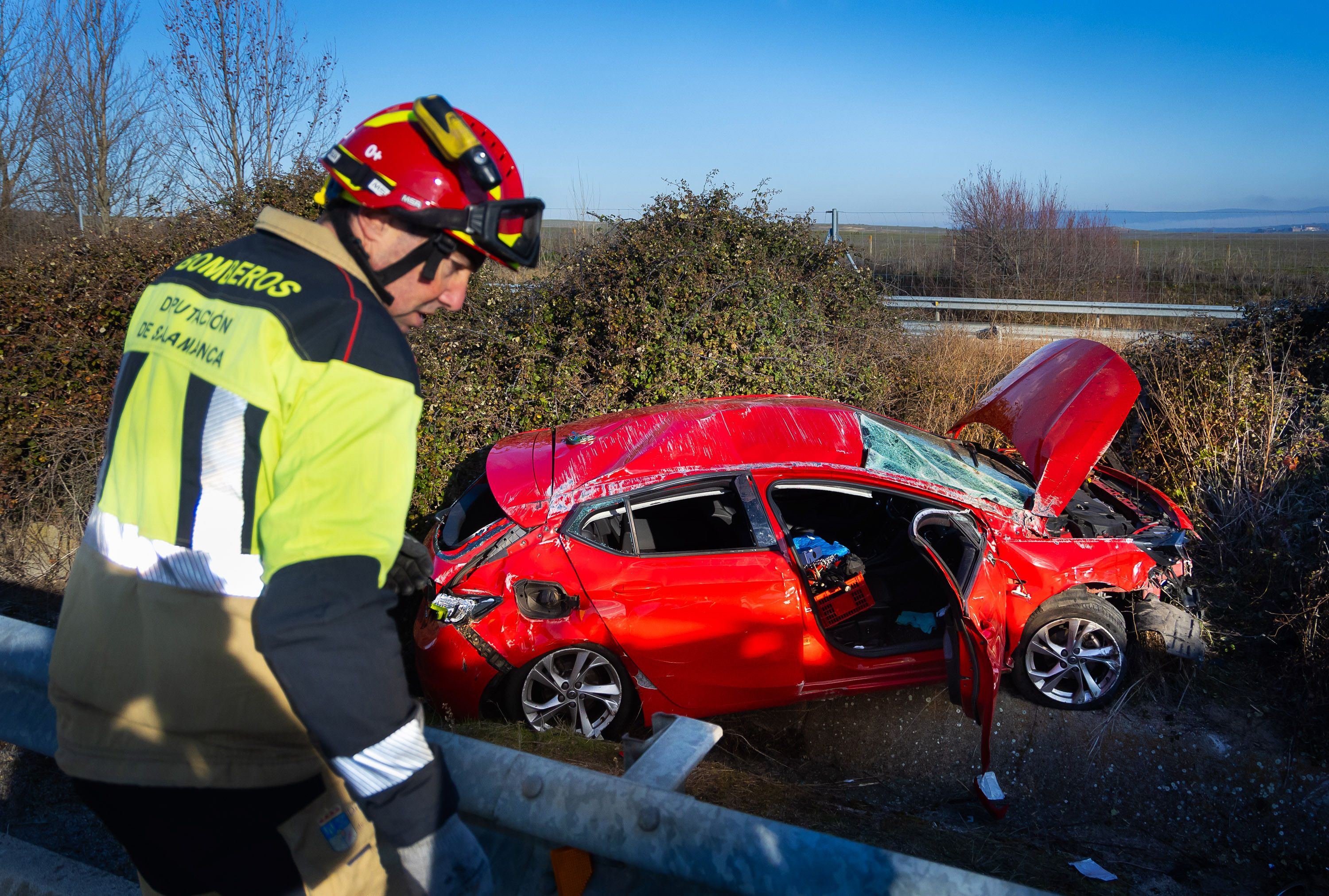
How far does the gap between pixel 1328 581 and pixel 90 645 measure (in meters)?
5.73

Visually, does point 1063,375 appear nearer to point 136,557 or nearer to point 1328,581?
point 1328,581

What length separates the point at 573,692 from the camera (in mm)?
4086

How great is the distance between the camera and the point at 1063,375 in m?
4.71

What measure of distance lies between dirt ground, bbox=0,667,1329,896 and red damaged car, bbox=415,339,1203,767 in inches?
11.8

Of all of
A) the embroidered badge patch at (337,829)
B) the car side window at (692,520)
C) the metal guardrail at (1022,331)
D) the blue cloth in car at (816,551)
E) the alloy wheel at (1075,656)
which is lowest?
the alloy wheel at (1075,656)

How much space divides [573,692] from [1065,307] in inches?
450

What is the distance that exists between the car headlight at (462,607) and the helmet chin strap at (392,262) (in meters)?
2.80

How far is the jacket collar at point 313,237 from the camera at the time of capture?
130cm

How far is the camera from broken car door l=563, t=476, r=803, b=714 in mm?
3961

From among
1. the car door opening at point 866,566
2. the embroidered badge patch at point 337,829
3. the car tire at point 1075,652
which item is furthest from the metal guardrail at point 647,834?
the car tire at point 1075,652

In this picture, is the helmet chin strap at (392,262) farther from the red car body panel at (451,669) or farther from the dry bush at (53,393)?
the dry bush at (53,393)

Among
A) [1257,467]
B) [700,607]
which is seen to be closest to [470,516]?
[700,607]

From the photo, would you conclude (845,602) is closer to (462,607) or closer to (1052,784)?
(1052,784)

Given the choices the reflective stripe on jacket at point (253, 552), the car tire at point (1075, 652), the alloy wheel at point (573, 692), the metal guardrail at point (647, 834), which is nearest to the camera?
the reflective stripe on jacket at point (253, 552)
